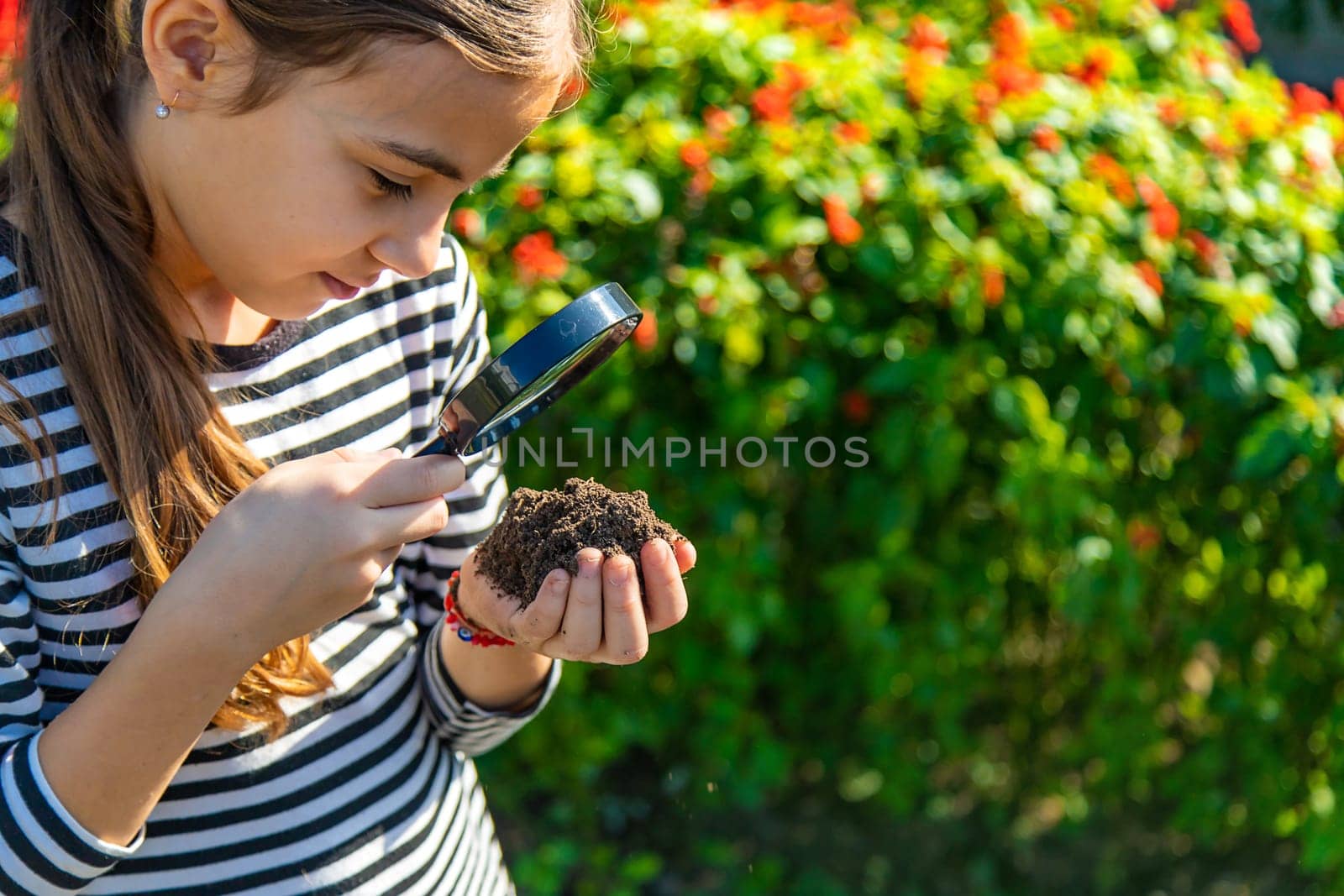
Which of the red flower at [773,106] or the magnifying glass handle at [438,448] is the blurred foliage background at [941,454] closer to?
the red flower at [773,106]

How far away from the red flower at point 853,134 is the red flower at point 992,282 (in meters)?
0.38

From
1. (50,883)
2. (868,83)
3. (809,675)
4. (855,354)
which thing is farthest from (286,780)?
(868,83)

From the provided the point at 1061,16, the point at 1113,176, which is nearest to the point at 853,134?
the point at 1113,176

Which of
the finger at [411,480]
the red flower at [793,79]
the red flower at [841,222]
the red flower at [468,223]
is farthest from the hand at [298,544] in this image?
the red flower at [793,79]

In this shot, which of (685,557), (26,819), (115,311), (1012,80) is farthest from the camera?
(1012,80)

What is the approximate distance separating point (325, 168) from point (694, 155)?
1.40 m

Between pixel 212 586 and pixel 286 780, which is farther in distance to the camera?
pixel 286 780

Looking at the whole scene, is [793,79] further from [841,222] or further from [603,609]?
[603,609]

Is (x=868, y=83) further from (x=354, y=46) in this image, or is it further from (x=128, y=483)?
(x=128, y=483)

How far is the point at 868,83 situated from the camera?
269cm

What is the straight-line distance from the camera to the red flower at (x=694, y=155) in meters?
2.43

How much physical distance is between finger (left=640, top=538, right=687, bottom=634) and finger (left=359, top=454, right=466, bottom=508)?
20 cm

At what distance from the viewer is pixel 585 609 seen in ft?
3.89

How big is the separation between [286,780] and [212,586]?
11.8 inches
